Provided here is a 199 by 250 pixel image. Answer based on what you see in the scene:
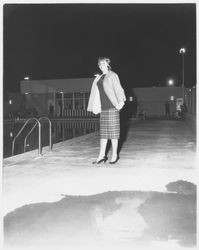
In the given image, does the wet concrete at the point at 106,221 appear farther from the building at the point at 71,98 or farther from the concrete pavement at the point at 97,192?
the building at the point at 71,98

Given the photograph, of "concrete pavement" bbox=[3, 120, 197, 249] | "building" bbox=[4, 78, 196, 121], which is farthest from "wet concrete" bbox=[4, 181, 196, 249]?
"building" bbox=[4, 78, 196, 121]

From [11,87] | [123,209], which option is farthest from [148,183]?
[11,87]

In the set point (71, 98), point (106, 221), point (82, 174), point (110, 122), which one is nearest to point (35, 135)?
point (110, 122)

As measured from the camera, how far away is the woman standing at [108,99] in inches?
221

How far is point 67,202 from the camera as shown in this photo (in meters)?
3.71

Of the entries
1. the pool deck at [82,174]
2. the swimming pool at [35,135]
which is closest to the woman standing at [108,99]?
the pool deck at [82,174]

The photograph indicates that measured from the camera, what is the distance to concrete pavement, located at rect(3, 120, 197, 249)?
2752 mm

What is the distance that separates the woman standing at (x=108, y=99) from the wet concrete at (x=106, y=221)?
190 centimetres

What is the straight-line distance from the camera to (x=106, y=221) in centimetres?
309

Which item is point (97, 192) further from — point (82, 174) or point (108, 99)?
point (108, 99)

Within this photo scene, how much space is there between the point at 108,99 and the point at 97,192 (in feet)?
6.61

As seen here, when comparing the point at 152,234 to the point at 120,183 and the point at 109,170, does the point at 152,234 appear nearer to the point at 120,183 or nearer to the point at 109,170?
the point at 120,183

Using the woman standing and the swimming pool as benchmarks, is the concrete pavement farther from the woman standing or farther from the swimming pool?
the swimming pool

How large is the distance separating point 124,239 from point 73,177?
2328mm
